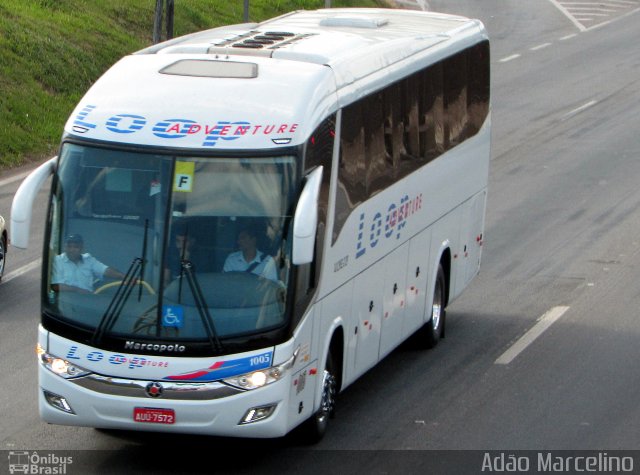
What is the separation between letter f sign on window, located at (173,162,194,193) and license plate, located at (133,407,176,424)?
155cm

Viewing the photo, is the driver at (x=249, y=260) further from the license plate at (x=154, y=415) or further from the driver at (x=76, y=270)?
the license plate at (x=154, y=415)

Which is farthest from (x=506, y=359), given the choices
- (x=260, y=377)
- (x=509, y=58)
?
(x=509, y=58)

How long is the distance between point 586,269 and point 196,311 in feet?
31.7

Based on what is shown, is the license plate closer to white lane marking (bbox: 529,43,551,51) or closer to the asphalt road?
the asphalt road

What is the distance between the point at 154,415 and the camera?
1012 cm

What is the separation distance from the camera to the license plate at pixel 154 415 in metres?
10.1

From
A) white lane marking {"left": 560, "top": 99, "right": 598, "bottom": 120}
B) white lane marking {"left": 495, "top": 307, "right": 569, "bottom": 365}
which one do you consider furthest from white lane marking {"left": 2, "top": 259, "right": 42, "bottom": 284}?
white lane marking {"left": 560, "top": 99, "right": 598, "bottom": 120}

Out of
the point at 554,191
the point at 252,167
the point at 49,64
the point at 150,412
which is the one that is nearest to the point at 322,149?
the point at 252,167

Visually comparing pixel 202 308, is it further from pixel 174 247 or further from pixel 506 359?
pixel 506 359

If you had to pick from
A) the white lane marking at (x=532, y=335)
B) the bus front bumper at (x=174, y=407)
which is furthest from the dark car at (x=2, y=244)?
the bus front bumper at (x=174, y=407)

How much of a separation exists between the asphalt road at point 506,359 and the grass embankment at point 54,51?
260 cm

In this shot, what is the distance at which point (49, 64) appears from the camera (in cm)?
2938

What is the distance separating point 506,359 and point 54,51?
17.9m

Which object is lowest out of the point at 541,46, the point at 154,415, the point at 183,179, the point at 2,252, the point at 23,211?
the point at 541,46
